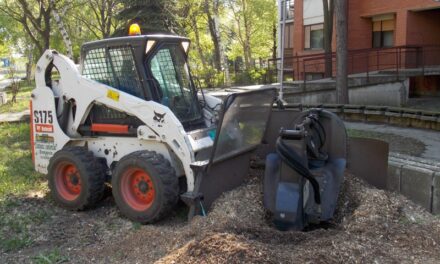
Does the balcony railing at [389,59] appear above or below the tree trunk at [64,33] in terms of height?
below

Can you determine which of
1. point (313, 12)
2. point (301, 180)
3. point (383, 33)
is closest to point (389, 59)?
point (383, 33)

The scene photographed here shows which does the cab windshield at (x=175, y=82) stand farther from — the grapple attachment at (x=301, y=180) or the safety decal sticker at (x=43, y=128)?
the safety decal sticker at (x=43, y=128)

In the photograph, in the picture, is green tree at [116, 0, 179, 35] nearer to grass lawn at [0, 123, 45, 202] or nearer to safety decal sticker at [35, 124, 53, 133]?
grass lawn at [0, 123, 45, 202]

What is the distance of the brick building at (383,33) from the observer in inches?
841

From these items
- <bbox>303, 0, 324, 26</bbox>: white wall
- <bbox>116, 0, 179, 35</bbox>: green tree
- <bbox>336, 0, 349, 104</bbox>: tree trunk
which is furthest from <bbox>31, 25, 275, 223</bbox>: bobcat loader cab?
<bbox>303, 0, 324, 26</bbox>: white wall

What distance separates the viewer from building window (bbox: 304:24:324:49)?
2760cm

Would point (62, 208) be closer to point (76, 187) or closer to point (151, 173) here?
point (76, 187)

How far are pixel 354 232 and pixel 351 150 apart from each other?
147 cm

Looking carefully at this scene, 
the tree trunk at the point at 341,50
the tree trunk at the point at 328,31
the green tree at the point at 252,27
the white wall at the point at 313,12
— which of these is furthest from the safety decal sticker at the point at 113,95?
the green tree at the point at 252,27

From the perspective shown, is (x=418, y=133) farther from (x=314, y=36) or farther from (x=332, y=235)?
(x=314, y=36)

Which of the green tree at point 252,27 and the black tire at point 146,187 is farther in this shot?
the green tree at point 252,27

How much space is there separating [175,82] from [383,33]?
19.9 metres

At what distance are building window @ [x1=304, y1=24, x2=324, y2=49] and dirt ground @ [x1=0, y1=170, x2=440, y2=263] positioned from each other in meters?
22.9

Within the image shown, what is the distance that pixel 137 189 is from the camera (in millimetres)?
5902
